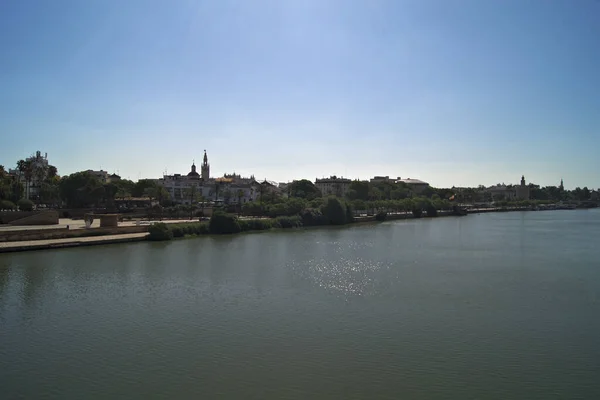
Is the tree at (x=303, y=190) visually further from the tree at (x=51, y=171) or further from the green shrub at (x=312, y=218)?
the tree at (x=51, y=171)

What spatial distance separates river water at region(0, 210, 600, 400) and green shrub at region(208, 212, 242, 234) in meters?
14.7

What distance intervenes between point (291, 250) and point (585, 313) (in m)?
18.4

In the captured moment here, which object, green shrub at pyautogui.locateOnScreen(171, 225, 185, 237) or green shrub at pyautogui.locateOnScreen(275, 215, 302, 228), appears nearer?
green shrub at pyautogui.locateOnScreen(171, 225, 185, 237)

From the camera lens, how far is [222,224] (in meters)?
41.1

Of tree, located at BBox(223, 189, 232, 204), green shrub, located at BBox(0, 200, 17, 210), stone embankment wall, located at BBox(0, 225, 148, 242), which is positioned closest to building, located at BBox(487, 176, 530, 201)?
tree, located at BBox(223, 189, 232, 204)

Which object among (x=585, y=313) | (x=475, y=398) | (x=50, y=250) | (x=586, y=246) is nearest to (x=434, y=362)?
(x=475, y=398)

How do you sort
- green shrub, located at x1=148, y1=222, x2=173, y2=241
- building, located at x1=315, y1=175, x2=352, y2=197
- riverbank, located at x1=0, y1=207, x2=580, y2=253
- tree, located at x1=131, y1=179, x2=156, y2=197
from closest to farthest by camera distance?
riverbank, located at x1=0, y1=207, x2=580, y2=253, green shrub, located at x1=148, y1=222, x2=173, y2=241, tree, located at x1=131, y1=179, x2=156, y2=197, building, located at x1=315, y1=175, x2=352, y2=197

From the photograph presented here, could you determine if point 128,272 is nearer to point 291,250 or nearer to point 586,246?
point 291,250

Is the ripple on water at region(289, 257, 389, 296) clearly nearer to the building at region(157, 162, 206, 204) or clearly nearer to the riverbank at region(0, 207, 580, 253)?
the riverbank at region(0, 207, 580, 253)

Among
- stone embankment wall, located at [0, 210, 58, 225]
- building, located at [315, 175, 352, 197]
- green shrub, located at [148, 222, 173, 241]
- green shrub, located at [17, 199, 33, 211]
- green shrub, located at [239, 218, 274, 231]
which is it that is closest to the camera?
green shrub, located at [148, 222, 173, 241]

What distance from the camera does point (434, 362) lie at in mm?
11438

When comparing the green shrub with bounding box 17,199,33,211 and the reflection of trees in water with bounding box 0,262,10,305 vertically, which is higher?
the green shrub with bounding box 17,199,33,211

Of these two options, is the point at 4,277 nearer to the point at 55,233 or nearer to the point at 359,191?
the point at 55,233

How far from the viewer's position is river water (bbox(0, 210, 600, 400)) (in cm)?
1030
